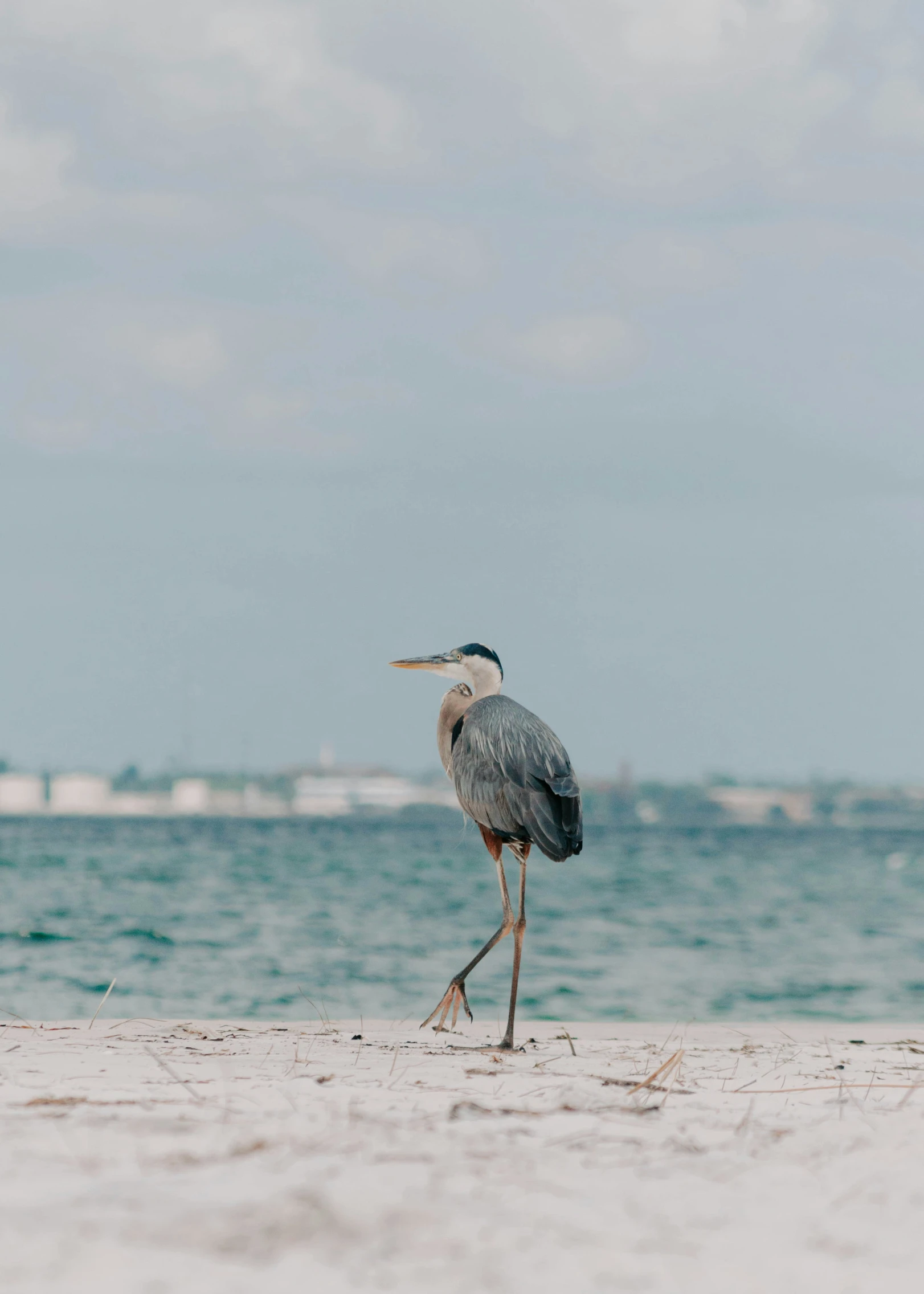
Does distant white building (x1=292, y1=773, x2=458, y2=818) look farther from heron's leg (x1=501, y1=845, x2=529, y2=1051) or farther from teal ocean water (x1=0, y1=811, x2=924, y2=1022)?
heron's leg (x1=501, y1=845, x2=529, y2=1051)

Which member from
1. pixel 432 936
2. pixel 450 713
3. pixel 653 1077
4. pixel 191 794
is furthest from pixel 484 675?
pixel 191 794

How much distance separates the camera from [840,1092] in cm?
405

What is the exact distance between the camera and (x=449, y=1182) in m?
2.46

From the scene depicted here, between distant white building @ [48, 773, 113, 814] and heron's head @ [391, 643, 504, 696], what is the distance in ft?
252

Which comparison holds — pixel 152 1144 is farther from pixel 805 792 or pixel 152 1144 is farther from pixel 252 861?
pixel 805 792

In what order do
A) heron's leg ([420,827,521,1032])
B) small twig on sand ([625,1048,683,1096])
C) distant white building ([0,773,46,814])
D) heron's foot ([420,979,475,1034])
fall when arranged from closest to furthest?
small twig on sand ([625,1048,683,1096]) → heron's leg ([420,827,521,1032]) → heron's foot ([420,979,475,1034]) → distant white building ([0,773,46,814])

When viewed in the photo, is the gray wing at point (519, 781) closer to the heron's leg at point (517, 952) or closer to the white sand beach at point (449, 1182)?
the heron's leg at point (517, 952)

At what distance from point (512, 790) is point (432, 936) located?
14.8 metres

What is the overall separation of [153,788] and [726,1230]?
270 ft

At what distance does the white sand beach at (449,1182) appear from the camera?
2076 millimetres

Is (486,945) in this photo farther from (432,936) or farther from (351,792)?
(351,792)

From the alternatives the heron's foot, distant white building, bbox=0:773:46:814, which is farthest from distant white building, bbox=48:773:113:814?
the heron's foot

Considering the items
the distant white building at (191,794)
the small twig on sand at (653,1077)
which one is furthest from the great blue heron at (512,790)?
the distant white building at (191,794)

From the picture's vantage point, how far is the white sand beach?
6.81ft
